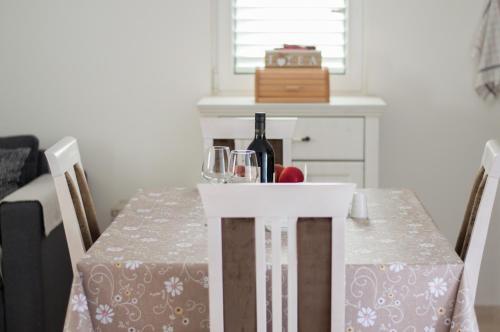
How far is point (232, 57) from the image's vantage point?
3.95 metres

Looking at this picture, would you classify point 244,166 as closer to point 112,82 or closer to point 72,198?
point 72,198

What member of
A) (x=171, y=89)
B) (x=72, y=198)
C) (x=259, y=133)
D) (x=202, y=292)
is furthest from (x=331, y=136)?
(x=202, y=292)

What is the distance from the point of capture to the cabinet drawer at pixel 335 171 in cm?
361

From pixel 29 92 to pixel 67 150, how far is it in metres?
1.55

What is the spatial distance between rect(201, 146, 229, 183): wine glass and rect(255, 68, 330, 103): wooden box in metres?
1.23

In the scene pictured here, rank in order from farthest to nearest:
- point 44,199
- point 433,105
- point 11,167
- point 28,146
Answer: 1. point 433,105
2. point 28,146
3. point 11,167
4. point 44,199

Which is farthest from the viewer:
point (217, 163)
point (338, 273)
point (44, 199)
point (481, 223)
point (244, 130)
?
point (44, 199)

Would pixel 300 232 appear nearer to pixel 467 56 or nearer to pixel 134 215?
pixel 134 215

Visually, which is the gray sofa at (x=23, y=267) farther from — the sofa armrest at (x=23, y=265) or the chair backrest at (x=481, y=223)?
the chair backrest at (x=481, y=223)

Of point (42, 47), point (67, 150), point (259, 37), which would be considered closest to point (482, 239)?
point (67, 150)

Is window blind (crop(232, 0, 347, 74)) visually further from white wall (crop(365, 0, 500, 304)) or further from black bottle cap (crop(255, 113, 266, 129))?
black bottle cap (crop(255, 113, 266, 129))

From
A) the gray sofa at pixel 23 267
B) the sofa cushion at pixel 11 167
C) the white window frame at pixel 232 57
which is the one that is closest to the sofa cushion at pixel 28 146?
the sofa cushion at pixel 11 167

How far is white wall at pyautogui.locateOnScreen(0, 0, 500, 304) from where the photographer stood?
3887 mm

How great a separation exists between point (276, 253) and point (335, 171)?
1.85m
